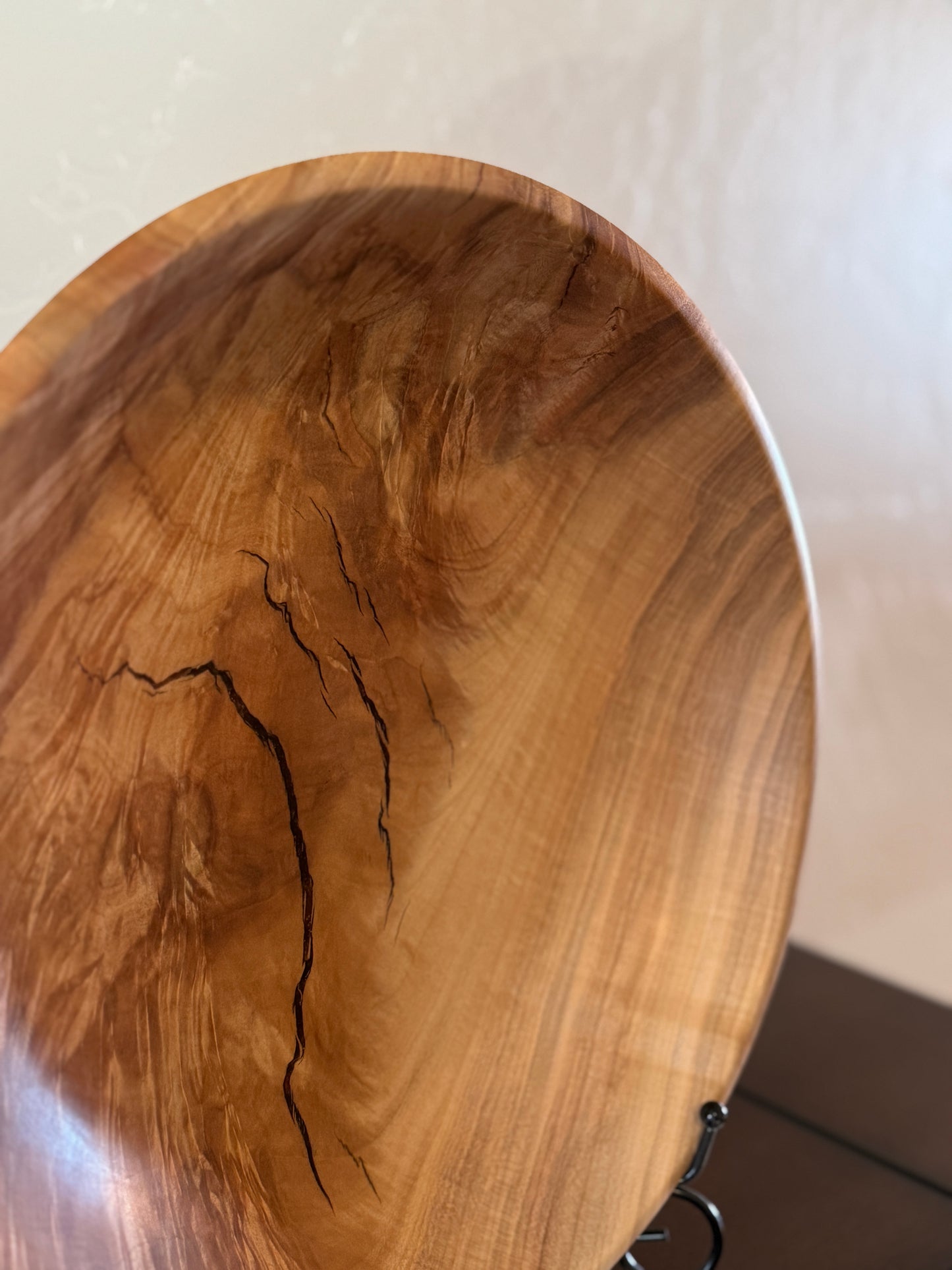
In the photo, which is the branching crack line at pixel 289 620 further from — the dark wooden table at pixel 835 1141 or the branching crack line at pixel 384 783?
the dark wooden table at pixel 835 1141

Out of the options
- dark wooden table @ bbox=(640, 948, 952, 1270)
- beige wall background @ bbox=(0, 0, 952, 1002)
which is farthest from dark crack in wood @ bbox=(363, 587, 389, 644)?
dark wooden table @ bbox=(640, 948, 952, 1270)

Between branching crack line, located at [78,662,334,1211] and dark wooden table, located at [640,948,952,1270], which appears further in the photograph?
dark wooden table, located at [640,948,952,1270]

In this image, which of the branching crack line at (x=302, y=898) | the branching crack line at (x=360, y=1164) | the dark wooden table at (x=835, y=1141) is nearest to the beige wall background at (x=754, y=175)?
the dark wooden table at (x=835, y=1141)

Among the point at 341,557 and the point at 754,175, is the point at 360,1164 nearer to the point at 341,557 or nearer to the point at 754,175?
the point at 341,557

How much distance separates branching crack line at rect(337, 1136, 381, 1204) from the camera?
1.18 ft

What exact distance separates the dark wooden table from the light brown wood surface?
37cm

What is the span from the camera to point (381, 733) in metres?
0.39

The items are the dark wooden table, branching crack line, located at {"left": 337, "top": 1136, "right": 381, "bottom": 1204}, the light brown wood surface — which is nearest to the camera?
the light brown wood surface

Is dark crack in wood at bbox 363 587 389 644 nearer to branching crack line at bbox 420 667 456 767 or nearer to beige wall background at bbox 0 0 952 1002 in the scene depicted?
branching crack line at bbox 420 667 456 767

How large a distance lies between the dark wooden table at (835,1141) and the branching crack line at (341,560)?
0.52 m

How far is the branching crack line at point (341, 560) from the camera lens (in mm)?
332

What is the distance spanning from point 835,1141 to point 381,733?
614 millimetres

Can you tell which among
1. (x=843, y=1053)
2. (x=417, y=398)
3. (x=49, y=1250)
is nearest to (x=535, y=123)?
(x=417, y=398)

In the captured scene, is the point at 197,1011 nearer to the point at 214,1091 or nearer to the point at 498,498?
the point at 214,1091
